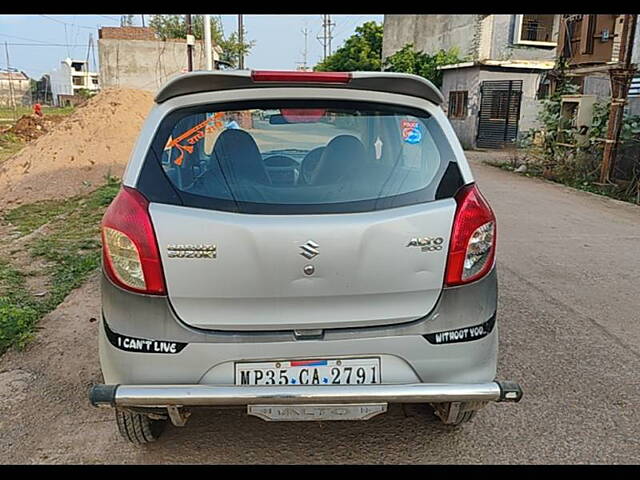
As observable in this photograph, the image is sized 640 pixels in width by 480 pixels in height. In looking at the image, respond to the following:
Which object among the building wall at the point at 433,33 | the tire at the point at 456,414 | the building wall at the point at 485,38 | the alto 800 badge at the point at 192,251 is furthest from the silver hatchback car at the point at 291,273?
the building wall at the point at 433,33

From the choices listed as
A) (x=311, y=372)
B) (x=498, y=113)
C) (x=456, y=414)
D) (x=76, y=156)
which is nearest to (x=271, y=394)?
(x=311, y=372)

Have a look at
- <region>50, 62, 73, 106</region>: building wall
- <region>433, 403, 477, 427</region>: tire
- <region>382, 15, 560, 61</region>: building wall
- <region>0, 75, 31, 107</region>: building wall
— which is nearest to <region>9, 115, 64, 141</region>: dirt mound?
<region>382, 15, 560, 61</region>: building wall

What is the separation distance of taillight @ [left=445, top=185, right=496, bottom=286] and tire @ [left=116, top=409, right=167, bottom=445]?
5.02ft

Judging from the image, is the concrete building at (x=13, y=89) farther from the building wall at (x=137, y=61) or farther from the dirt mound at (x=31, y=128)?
the dirt mound at (x=31, y=128)

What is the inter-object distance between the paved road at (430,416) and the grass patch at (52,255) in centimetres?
16

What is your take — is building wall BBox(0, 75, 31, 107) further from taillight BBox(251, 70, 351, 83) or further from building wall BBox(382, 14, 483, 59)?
taillight BBox(251, 70, 351, 83)

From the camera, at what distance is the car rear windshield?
7.57 ft

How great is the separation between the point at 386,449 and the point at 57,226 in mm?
7188

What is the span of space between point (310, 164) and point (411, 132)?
1.61 ft

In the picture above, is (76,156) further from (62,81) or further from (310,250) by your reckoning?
(62,81)

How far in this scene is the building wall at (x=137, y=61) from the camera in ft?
112

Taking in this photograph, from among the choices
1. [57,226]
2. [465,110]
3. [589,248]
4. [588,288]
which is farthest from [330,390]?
[465,110]

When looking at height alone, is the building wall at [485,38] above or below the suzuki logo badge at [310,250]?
above

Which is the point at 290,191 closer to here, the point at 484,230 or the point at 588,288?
the point at 484,230
